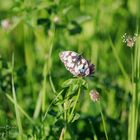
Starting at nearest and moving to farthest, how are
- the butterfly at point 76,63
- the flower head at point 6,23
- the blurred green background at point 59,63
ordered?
the butterfly at point 76,63
the blurred green background at point 59,63
the flower head at point 6,23

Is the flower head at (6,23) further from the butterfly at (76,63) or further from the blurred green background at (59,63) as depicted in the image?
the butterfly at (76,63)

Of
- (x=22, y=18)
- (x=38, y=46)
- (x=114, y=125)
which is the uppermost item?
(x=22, y=18)

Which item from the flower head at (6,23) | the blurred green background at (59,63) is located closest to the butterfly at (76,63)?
the blurred green background at (59,63)

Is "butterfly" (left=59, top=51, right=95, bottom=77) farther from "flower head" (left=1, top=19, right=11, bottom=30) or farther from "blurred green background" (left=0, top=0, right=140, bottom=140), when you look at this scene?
"flower head" (left=1, top=19, right=11, bottom=30)

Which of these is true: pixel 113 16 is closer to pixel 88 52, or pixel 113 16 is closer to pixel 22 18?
pixel 88 52

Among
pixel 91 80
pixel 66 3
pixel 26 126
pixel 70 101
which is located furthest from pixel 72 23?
pixel 70 101

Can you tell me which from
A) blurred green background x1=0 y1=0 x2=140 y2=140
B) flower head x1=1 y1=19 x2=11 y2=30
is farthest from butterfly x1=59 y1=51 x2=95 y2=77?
flower head x1=1 y1=19 x2=11 y2=30

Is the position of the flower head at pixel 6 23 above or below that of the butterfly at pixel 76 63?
below

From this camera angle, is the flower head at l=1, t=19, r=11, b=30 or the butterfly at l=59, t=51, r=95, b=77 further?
the flower head at l=1, t=19, r=11, b=30

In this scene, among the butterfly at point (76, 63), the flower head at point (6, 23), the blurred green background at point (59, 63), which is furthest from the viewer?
the flower head at point (6, 23)
